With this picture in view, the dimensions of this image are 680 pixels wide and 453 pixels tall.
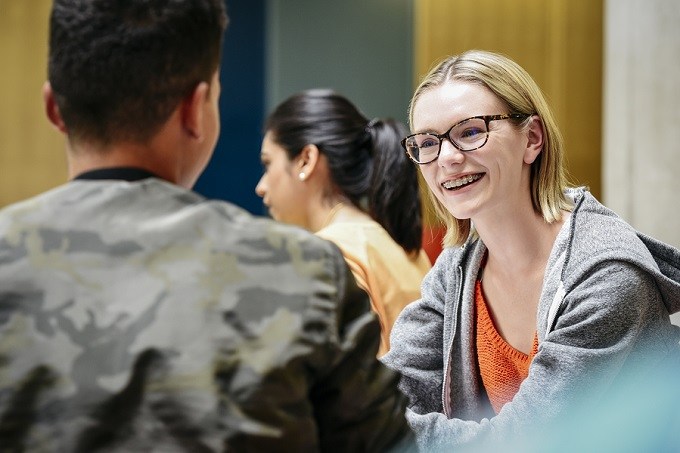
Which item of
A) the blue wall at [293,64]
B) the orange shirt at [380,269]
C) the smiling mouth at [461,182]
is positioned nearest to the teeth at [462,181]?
the smiling mouth at [461,182]

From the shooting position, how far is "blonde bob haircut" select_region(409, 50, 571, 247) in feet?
5.45

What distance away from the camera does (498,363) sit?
1668 mm

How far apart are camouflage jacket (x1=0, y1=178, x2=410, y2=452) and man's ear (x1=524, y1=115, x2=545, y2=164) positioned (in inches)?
35.3

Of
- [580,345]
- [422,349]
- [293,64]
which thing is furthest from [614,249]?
[293,64]

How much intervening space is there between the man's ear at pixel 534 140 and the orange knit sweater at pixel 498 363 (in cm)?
30

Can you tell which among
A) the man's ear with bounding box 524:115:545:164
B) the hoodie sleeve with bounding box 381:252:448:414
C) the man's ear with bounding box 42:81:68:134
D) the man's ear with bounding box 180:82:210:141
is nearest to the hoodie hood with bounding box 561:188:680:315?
the man's ear with bounding box 524:115:545:164

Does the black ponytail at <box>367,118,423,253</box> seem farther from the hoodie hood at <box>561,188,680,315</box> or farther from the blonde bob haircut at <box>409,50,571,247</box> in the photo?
the hoodie hood at <box>561,188,680,315</box>

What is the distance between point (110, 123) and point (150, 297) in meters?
0.19

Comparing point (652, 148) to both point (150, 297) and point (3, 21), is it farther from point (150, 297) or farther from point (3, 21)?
point (150, 297)

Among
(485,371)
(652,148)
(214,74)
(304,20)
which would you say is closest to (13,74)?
(304,20)

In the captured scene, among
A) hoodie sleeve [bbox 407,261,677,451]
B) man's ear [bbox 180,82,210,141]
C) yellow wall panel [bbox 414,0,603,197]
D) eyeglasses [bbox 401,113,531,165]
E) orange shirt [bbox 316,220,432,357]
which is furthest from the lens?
yellow wall panel [bbox 414,0,603,197]

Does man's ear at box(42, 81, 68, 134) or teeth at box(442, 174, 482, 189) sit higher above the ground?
man's ear at box(42, 81, 68, 134)

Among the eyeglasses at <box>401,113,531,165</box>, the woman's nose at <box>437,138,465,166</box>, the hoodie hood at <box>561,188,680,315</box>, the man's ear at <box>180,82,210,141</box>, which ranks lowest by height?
the hoodie hood at <box>561,188,680,315</box>

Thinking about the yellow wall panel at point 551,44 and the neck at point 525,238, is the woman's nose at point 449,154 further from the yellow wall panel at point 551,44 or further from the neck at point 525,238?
the yellow wall panel at point 551,44
